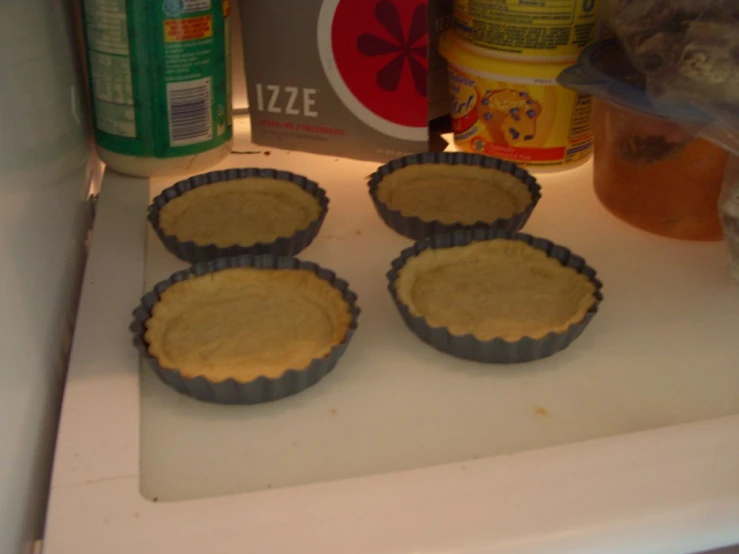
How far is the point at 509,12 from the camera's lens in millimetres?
698

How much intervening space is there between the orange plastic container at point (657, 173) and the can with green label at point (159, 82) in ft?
1.21

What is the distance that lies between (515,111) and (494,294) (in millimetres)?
241

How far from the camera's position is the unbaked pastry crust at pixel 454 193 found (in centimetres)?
68

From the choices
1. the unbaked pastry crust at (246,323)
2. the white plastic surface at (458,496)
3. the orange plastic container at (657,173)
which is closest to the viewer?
the white plastic surface at (458,496)

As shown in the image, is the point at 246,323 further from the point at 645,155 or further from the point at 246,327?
the point at 645,155

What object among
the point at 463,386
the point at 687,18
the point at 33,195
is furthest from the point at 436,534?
the point at 687,18

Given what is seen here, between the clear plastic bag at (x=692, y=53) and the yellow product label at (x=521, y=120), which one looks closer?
the clear plastic bag at (x=692, y=53)

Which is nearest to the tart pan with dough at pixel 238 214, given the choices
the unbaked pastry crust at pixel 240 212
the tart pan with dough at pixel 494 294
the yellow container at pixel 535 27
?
the unbaked pastry crust at pixel 240 212

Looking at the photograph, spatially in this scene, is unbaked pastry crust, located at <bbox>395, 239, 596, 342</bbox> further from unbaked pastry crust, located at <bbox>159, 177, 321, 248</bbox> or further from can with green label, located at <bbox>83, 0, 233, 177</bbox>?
can with green label, located at <bbox>83, 0, 233, 177</bbox>

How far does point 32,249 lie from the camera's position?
48cm

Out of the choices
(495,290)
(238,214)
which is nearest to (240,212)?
(238,214)

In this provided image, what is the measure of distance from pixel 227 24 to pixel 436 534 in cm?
54

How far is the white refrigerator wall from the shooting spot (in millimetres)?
411

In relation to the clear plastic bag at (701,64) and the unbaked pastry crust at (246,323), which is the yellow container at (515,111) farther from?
the unbaked pastry crust at (246,323)
